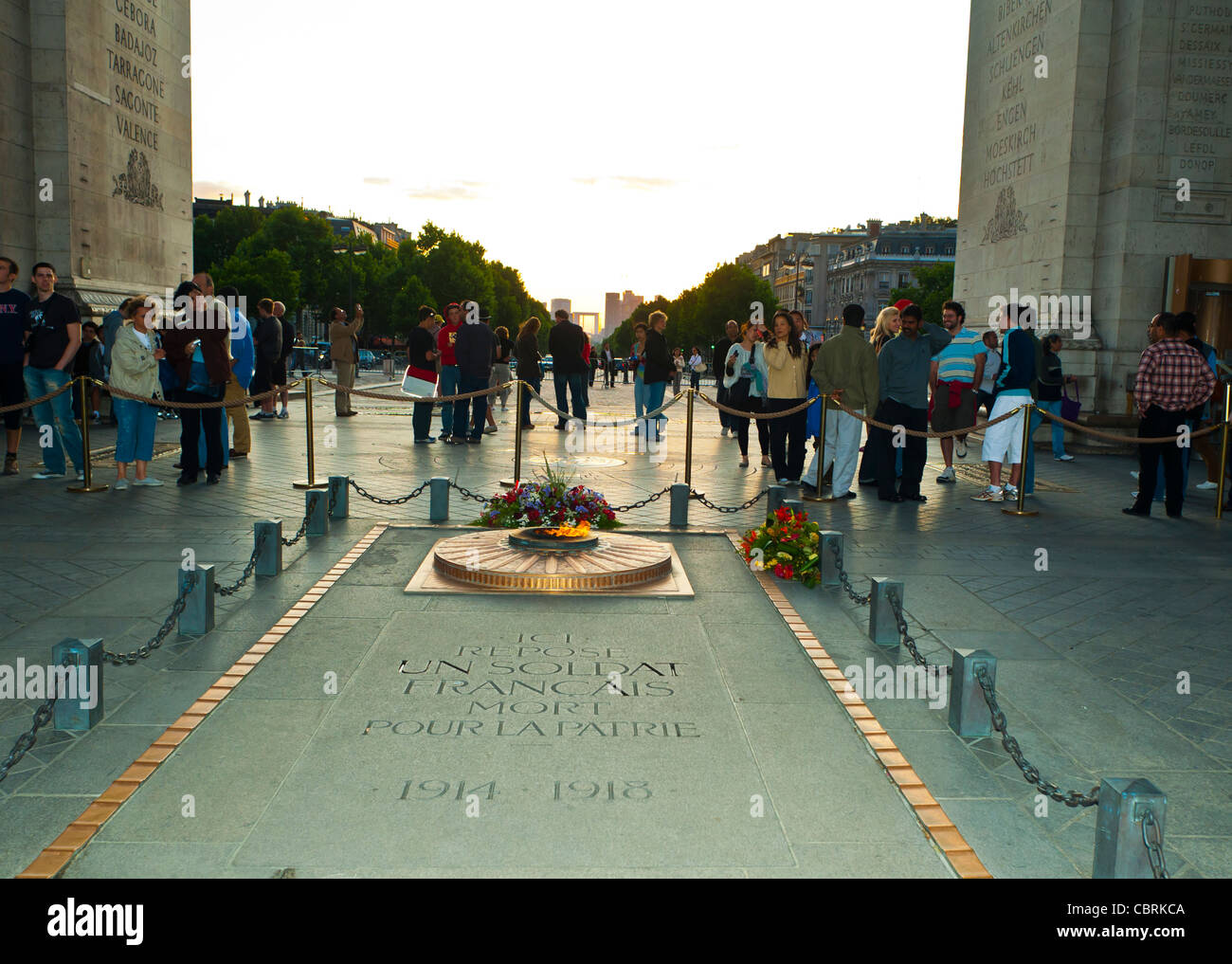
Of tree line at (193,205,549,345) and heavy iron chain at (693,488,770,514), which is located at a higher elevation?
tree line at (193,205,549,345)

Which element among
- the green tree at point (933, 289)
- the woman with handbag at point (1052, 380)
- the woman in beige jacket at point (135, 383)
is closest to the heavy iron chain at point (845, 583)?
the woman in beige jacket at point (135, 383)

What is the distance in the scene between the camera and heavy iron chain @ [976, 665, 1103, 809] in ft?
11.5

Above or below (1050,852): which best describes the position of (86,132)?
above

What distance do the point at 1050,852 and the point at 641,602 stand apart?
11.1ft

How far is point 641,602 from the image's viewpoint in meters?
6.65

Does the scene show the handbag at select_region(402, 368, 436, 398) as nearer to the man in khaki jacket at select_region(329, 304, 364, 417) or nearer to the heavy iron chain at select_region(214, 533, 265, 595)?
the man in khaki jacket at select_region(329, 304, 364, 417)

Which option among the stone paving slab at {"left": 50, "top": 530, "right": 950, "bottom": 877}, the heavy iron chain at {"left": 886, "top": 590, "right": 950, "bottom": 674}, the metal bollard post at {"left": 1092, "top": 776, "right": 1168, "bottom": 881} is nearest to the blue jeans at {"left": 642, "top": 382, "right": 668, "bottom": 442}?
the heavy iron chain at {"left": 886, "top": 590, "right": 950, "bottom": 674}

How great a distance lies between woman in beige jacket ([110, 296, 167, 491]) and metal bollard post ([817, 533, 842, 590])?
6.77 metres

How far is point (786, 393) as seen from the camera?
12148mm

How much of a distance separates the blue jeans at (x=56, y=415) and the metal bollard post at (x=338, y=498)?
11.8 ft

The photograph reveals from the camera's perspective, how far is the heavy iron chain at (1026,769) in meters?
3.51

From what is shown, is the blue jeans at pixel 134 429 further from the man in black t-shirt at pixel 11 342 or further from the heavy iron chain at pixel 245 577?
the heavy iron chain at pixel 245 577
